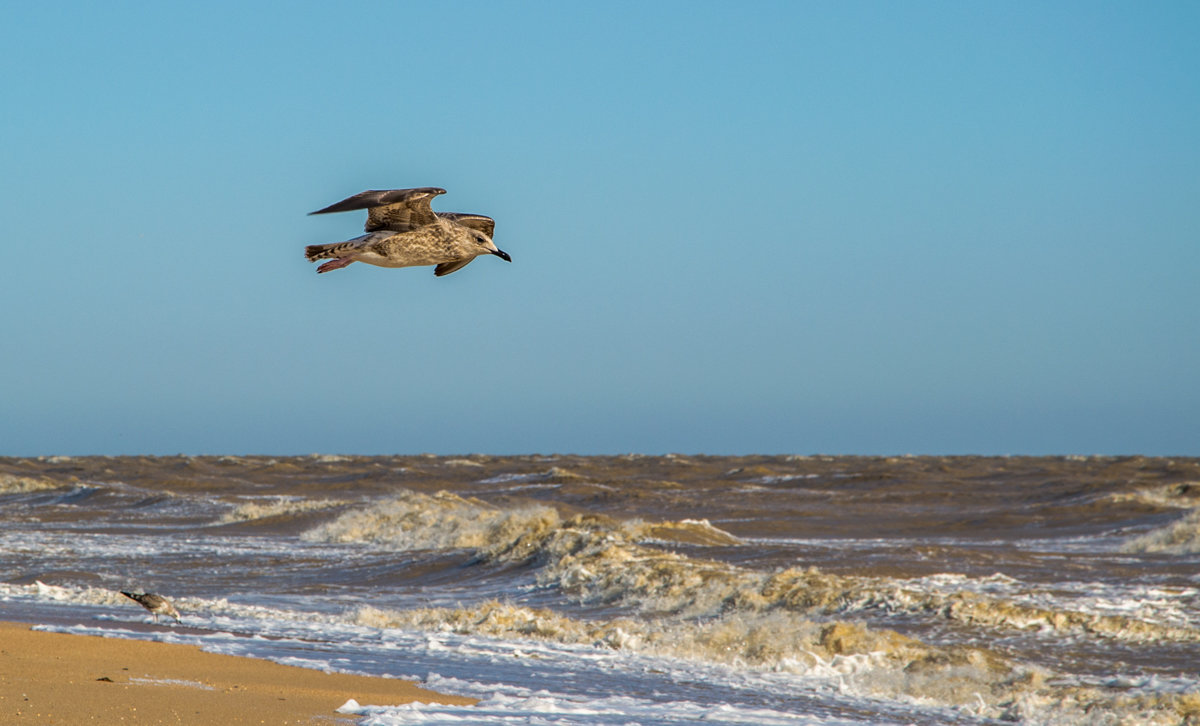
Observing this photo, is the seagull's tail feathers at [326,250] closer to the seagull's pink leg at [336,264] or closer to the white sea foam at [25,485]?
the seagull's pink leg at [336,264]

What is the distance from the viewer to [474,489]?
39.7 m

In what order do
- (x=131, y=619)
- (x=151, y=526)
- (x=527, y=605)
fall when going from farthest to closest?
(x=151, y=526) → (x=527, y=605) → (x=131, y=619)

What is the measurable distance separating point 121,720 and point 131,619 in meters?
5.44

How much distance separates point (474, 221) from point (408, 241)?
76cm

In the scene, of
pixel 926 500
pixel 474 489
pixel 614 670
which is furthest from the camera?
pixel 474 489

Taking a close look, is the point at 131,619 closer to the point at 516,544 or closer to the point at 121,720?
the point at 121,720

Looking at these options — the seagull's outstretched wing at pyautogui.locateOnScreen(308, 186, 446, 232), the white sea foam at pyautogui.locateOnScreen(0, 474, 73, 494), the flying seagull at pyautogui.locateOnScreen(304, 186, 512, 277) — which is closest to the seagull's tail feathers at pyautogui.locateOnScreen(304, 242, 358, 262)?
the flying seagull at pyautogui.locateOnScreen(304, 186, 512, 277)

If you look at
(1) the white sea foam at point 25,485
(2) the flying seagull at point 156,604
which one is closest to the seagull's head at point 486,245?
(2) the flying seagull at point 156,604

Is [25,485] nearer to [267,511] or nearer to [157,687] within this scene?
[267,511]

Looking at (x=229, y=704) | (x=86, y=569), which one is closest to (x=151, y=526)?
(x=86, y=569)

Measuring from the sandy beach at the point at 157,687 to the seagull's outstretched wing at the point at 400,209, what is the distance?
2.84 metres

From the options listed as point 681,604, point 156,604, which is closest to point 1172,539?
point 681,604

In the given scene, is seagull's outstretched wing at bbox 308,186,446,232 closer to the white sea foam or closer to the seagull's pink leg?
the seagull's pink leg

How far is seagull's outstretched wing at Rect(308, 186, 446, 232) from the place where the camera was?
5558mm
